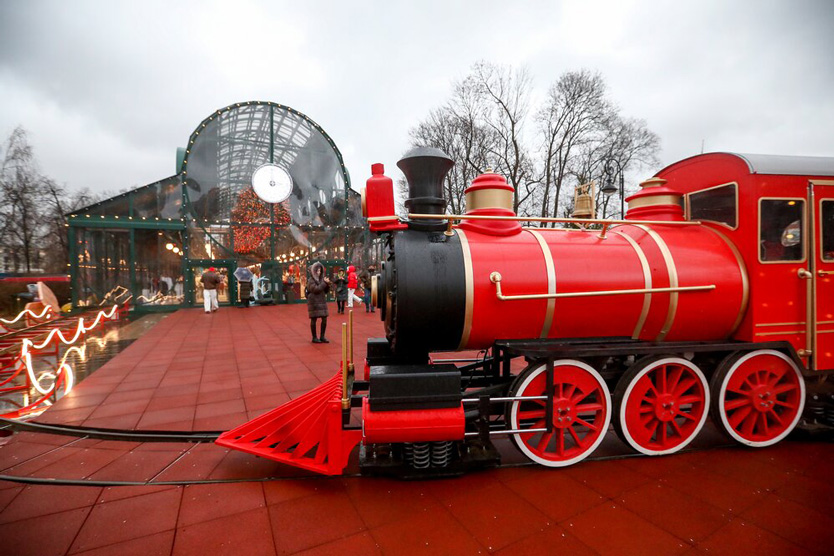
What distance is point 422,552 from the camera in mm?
2102

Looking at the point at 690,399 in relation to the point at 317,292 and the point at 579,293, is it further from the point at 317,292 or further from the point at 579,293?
the point at 317,292

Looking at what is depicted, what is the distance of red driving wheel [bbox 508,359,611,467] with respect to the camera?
9.82ft

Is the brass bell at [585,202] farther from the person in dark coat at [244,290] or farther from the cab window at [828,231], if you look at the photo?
the person in dark coat at [244,290]

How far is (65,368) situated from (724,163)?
9.47 meters

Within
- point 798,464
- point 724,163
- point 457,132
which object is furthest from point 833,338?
point 457,132

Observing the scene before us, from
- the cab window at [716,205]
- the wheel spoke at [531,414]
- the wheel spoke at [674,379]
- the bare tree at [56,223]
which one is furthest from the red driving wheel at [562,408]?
the bare tree at [56,223]

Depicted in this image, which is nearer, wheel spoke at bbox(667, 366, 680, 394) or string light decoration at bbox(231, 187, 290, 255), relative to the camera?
wheel spoke at bbox(667, 366, 680, 394)

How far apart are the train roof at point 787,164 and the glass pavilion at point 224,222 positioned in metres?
17.8

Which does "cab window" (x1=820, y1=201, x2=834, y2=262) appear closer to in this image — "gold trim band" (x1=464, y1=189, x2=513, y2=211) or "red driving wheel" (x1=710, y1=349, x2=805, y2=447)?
"red driving wheel" (x1=710, y1=349, x2=805, y2=447)

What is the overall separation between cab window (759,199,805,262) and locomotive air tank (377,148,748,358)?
24 centimetres

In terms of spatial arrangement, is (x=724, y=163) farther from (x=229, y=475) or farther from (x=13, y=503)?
(x=13, y=503)

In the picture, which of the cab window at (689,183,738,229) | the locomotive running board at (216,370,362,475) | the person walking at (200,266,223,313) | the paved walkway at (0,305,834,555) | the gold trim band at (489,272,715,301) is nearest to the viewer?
the paved walkway at (0,305,834,555)

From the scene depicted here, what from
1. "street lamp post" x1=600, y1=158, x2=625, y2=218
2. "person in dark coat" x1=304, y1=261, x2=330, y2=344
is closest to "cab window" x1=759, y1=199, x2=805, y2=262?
"street lamp post" x1=600, y1=158, x2=625, y2=218

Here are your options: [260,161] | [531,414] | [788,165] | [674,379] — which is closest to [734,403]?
[674,379]
